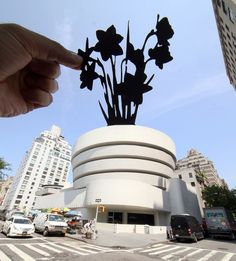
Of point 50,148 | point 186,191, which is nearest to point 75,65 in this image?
point 186,191

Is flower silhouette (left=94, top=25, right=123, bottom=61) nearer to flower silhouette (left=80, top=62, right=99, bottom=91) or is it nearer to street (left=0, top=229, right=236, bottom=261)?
flower silhouette (left=80, top=62, right=99, bottom=91)

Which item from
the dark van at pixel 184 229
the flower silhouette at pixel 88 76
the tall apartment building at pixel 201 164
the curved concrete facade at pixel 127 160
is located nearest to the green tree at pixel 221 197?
the curved concrete facade at pixel 127 160

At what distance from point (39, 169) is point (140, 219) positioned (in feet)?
273

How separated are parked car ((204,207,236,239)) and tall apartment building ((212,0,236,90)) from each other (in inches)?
1029

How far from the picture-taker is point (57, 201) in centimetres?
4259

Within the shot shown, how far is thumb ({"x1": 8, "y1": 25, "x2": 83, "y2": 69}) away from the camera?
112cm

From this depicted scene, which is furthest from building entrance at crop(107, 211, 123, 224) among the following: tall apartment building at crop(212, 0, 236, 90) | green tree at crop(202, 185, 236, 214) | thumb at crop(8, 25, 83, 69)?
thumb at crop(8, 25, 83, 69)

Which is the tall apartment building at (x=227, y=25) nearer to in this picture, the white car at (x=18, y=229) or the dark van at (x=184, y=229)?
the dark van at (x=184, y=229)

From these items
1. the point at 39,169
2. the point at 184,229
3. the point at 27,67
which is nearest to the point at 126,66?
the point at 184,229

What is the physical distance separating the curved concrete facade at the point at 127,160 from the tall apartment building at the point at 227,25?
69.2 ft

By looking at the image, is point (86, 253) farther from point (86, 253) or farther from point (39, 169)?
point (39, 169)

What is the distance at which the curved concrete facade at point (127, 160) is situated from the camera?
111 ft

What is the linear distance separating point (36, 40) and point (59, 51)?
149 mm

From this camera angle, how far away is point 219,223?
23.7m
